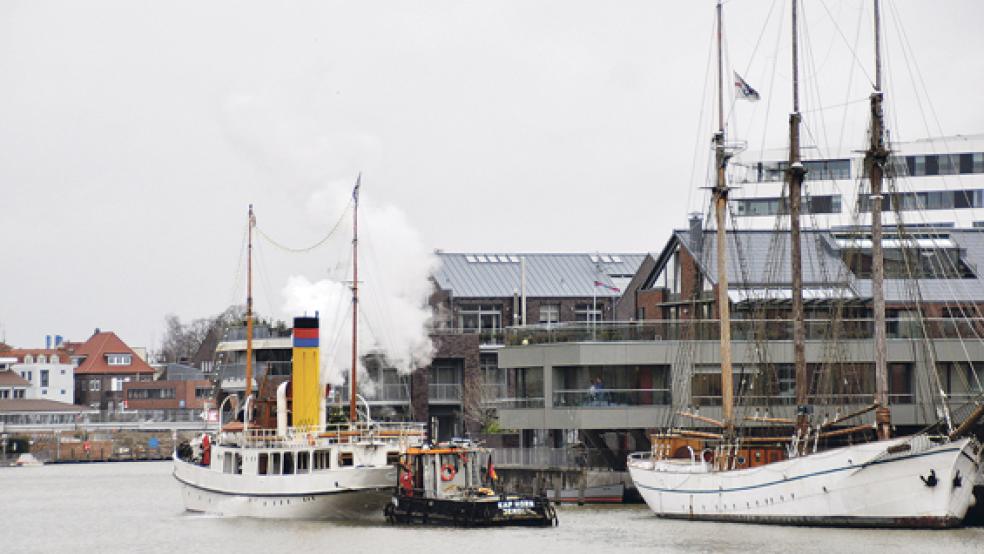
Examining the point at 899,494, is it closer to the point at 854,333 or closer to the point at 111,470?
the point at 854,333

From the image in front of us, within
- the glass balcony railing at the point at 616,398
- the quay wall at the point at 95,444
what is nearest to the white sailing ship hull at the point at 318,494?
the glass balcony railing at the point at 616,398

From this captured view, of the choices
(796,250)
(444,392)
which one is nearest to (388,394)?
(444,392)

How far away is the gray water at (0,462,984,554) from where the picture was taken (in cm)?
4784

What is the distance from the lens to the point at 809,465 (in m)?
52.0

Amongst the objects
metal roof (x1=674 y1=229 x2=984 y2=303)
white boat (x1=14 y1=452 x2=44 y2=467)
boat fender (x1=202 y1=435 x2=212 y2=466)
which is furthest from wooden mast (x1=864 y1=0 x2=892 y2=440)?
white boat (x1=14 y1=452 x2=44 y2=467)

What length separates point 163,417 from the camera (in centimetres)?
16250

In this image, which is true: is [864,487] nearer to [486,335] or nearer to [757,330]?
[757,330]

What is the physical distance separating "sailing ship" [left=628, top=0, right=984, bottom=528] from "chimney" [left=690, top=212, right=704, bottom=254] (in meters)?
12.5

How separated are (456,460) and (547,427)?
536 inches

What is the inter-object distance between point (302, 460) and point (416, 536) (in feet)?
33.6

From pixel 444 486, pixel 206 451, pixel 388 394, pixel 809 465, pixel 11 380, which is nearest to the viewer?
pixel 809 465

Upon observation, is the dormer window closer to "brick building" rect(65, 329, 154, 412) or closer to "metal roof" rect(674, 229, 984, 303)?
"brick building" rect(65, 329, 154, 412)

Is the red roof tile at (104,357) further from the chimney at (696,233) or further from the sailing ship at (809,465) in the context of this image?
the sailing ship at (809,465)

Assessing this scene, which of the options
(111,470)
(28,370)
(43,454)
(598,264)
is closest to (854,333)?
(598,264)
